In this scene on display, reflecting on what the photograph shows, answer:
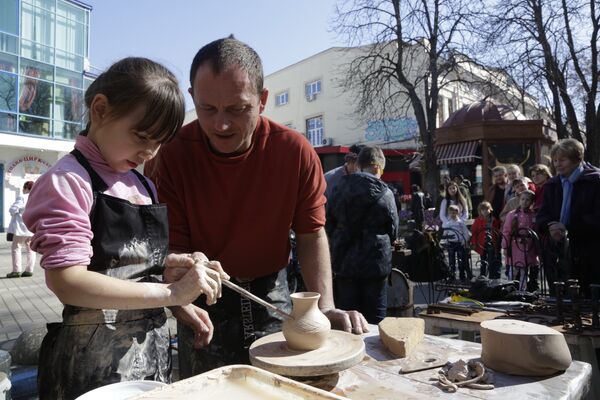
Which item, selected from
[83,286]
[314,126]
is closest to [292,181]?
[83,286]

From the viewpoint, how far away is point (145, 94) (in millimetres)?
1428

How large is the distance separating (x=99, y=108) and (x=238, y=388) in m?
0.96

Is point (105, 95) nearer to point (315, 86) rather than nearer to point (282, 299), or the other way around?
point (282, 299)

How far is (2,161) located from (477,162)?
18594 mm

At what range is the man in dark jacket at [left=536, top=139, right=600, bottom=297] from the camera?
395 centimetres

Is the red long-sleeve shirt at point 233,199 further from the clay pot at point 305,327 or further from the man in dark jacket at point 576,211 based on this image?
the man in dark jacket at point 576,211

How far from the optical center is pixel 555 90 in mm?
11773

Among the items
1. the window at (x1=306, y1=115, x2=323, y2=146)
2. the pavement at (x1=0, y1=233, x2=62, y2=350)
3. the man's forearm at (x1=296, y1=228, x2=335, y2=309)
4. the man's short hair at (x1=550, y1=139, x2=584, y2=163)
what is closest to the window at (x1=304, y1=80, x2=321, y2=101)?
the window at (x1=306, y1=115, x2=323, y2=146)

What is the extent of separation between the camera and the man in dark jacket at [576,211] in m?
3.95

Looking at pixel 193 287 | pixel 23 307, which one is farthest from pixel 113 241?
pixel 23 307

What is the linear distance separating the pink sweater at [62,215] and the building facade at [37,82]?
18.4 m

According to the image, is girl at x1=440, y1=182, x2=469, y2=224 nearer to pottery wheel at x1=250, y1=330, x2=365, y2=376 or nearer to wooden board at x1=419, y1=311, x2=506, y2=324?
wooden board at x1=419, y1=311, x2=506, y2=324

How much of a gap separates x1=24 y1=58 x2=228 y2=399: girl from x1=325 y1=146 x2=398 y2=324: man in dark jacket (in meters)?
2.77

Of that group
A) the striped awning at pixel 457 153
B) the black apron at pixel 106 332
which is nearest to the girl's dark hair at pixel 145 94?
the black apron at pixel 106 332
